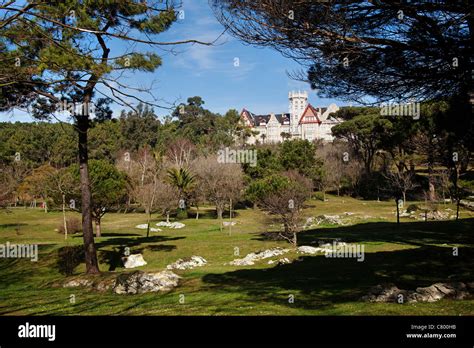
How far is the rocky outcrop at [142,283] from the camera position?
12.3 metres

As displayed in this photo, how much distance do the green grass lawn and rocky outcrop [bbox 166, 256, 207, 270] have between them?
521 mm

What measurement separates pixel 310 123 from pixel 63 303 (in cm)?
10780

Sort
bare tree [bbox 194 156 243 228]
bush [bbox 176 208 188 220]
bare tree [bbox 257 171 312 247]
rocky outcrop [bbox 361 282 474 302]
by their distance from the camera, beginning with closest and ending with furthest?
rocky outcrop [bbox 361 282 474 302]
bare tree [bbox 257 171 312 247]
bare tree [bbox 194 156 243 228]
bush [bbox 176 208 188 220]

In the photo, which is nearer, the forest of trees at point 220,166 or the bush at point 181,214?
the forest of trees at point 220,166

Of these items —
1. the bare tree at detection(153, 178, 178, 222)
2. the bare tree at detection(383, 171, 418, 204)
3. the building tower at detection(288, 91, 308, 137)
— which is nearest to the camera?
the bare tree at detection(383, 171, 418, 204)

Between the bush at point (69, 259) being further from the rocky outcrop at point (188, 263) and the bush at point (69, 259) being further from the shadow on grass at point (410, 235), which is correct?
the shadow on grass at point (410, 235)

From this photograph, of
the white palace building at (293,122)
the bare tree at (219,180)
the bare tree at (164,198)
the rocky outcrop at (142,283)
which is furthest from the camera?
the white palace building at (293,122)

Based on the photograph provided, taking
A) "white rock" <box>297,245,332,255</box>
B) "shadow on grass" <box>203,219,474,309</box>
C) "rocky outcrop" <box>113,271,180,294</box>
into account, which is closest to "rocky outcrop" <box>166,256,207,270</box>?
"shadow on grass" <box>203,219,474,309</box>

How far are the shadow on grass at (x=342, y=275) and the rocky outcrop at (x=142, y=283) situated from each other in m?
1.31

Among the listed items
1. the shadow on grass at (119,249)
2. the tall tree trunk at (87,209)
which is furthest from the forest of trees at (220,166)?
the shadow on grass at (119,249)

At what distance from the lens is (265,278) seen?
14750mm

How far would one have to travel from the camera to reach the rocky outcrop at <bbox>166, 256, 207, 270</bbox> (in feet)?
67.4

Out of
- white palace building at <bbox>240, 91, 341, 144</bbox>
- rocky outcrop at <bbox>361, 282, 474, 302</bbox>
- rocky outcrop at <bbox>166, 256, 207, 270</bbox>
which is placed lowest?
rocky outcrop at <bbox>166, 256, 207, 270</bbox>

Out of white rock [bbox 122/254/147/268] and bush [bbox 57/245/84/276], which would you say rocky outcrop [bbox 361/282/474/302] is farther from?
bush [bbox 57/245/84/276]
